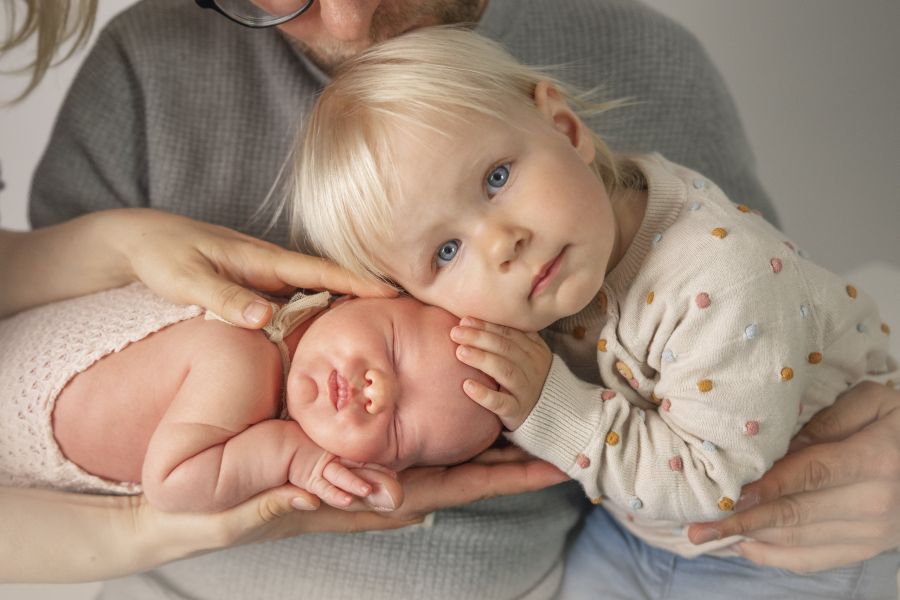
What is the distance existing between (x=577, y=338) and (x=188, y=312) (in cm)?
52

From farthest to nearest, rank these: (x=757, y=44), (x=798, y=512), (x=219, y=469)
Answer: (x=757, y=44), (x=798, y=512), (x=219, y=469)

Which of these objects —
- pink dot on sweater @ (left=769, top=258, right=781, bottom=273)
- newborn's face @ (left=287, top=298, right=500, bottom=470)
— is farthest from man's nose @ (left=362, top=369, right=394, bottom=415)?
pink dot on sweater @ (left=769, top=258, right=781, bottom=273)

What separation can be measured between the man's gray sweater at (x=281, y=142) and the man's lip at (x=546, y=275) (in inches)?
16.5


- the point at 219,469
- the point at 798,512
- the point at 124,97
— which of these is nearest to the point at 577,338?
the point at 798,512

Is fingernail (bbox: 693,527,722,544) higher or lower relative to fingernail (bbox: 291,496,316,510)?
lower

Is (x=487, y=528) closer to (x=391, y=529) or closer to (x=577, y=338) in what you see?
(x=391, y=529)

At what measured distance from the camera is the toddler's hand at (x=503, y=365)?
95 centimetres

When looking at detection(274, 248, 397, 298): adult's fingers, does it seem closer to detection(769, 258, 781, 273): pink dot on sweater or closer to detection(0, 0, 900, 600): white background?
detection(769, 258, 781, 273): pink dot on sweater

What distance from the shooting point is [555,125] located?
1019 mm

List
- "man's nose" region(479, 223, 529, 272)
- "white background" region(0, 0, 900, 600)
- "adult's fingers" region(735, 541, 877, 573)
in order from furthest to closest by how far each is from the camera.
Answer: "white background" region(0, 0, 900, 600) → "adult's fingers" region(735, 541, 877, 573) → "man's nose" region(479, 223, 529, 272)

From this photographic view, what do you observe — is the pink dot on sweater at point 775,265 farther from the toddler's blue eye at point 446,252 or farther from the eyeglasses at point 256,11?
the eyeglasses at point 256,11

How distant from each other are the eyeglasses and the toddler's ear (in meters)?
0.32

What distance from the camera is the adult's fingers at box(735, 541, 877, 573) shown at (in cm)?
111

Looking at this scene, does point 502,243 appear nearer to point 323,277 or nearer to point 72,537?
point 323,277
